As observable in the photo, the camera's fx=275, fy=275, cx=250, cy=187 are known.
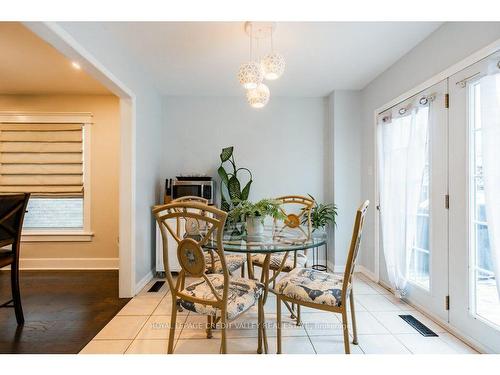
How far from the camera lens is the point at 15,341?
6.72 ft

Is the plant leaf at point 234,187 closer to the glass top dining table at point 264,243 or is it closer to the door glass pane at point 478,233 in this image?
the glass top dining table at point 264,243

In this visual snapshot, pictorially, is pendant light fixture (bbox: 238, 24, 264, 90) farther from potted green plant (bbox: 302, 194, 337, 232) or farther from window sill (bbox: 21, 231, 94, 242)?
window sill (bbox: 21, 231, 94, 242)

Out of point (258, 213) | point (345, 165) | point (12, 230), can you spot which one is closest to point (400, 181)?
point (345, 165)

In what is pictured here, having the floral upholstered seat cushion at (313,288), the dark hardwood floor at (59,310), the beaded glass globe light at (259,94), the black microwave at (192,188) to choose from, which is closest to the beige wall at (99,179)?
the dark hardwood floor at (59,310)

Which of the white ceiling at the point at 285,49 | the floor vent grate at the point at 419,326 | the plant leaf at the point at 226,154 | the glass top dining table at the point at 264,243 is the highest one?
the white ceiling at the point at 285,49

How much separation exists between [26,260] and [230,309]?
378cm

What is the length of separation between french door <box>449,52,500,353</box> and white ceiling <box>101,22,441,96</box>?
723 millimetres

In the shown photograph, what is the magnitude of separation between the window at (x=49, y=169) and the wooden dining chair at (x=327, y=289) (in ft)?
10.6

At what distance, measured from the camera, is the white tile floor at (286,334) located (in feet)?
6.38

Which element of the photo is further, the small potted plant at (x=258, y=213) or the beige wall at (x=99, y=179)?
the beige wall at (x=99, y=179)

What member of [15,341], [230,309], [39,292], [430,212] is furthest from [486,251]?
[39,292]

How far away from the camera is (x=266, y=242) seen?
72.9 inches
